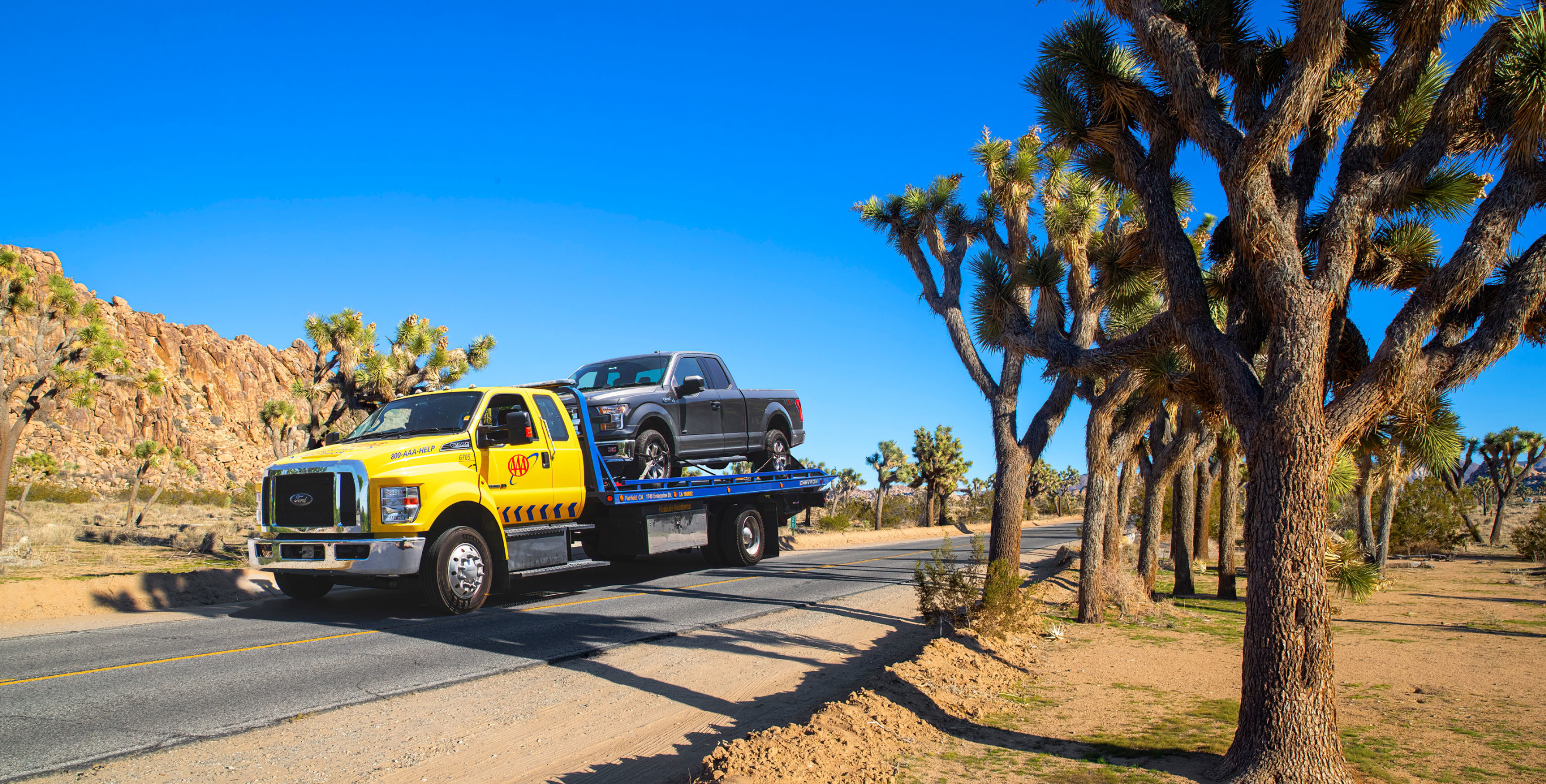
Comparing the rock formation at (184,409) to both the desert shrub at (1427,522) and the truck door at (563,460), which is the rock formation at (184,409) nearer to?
the truck door at (563,460)

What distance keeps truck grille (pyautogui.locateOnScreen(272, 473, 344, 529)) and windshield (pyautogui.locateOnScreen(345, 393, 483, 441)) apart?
1145 millimetres

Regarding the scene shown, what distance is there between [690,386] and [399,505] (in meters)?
4.75

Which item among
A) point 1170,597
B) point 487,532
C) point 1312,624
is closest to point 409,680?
point 487,532

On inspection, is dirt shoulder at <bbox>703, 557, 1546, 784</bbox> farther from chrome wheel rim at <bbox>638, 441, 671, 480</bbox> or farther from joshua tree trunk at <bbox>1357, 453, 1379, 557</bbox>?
joshua tree trunk at <bbox>1357, 453, 1379, 557</bbox>

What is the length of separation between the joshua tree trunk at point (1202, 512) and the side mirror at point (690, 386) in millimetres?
11193

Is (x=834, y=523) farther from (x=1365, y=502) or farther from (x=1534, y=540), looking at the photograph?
(x=1534, y=540)

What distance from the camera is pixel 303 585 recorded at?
1112cm

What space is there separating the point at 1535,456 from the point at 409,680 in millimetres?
46300

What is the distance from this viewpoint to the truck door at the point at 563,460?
11711 millimetres

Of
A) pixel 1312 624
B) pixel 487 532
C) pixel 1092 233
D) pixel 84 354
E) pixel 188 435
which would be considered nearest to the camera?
pixel 1312 624

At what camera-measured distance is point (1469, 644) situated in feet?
35.5

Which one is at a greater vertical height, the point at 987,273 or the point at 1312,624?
the point at 987,273

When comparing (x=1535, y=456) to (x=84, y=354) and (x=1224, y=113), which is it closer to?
(x=1224, y=113)

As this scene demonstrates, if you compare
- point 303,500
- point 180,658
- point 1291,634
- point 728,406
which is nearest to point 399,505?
point 303,500
